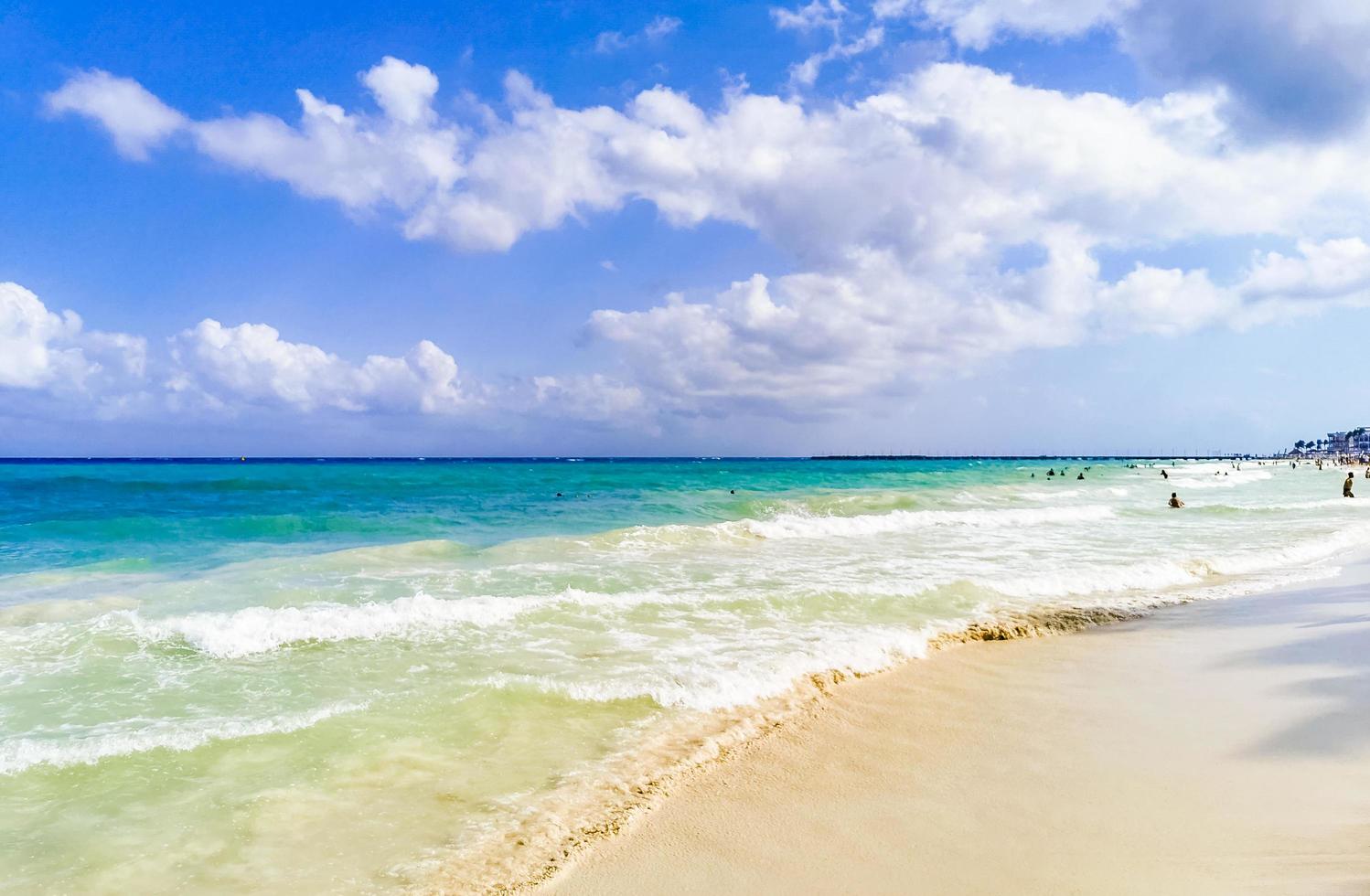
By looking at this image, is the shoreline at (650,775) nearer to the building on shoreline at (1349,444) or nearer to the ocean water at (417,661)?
the ocean water at (417,661)

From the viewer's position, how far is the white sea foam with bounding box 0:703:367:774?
5934mm

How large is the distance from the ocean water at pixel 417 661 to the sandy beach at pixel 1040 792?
776 millimetres

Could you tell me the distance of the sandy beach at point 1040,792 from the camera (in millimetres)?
4090

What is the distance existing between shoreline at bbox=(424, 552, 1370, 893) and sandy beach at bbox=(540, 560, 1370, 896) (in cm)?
8

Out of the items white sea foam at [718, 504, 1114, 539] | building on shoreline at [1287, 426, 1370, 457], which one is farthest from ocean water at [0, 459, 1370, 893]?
building on shoreline at [1287, 426, 1370, 457]

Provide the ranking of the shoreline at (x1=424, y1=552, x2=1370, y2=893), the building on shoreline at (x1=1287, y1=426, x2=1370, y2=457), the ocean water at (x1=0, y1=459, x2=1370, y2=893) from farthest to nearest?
the building on shoreline at (x1=1287, y1=426, x2=1370, y2=457) < the ocean water at (x1=0, y1=459, x2=1370, y2=893) < the shoreline at (x1=424, y1=552, x2=1370, y2=893)

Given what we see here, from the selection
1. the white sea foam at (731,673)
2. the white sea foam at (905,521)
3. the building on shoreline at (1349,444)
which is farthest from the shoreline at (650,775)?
the building on shoreline at (1349,444)

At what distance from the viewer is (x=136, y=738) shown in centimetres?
630

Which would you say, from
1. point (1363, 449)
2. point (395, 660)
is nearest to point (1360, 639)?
point (395, 660)

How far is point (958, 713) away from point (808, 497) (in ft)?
103

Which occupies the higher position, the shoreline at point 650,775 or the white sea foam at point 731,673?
the white sea foam at point 731,673

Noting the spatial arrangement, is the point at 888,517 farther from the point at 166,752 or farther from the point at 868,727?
the point at 166,752

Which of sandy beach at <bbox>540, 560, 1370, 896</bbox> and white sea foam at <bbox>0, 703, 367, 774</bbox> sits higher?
sandy beach at <bbox>540, 560, 1370, 896</bbox>

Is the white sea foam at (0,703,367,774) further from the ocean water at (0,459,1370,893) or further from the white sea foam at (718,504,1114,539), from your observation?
the white sea foam at (718,504,1114,539)
